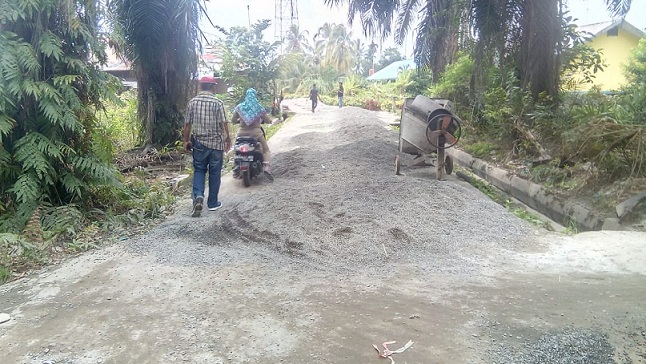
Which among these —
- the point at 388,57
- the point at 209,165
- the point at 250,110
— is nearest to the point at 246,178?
the point at 250,110

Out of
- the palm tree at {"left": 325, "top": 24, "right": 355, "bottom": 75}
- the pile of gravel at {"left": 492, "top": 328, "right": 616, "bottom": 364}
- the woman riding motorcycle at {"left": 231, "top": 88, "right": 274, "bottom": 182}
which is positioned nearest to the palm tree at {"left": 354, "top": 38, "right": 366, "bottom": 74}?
the palm tree at {"left": 325, "top": 24, "right": 355, "bottom": 75}

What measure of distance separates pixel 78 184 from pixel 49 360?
128 inches

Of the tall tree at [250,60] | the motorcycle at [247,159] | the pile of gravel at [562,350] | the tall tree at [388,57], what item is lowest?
the pile of gravel at [562,350]

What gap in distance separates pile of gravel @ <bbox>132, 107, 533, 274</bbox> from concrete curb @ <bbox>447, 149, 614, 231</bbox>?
106 centimetres

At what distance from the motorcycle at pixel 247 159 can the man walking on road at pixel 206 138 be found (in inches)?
49.2

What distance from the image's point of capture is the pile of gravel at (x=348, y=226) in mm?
4840

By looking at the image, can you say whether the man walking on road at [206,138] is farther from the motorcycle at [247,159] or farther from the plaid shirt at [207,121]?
the motorcycle at [247,159]

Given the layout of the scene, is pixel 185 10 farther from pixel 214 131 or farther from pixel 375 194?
pixel 375 194

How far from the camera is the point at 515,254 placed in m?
4.98

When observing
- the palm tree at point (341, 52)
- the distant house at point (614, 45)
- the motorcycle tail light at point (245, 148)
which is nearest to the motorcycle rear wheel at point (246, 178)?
the motorcycle tail light at point (245, 148)

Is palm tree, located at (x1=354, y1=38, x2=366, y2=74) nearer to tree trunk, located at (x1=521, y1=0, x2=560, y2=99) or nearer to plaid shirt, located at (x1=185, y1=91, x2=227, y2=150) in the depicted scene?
tree trunk, located at (x1=521, y1=0, x2=560, y2=99)

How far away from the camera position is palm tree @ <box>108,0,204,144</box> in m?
9.83

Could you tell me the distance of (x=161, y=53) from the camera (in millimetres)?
10602

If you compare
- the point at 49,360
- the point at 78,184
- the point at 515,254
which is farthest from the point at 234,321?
the point at 78,184
